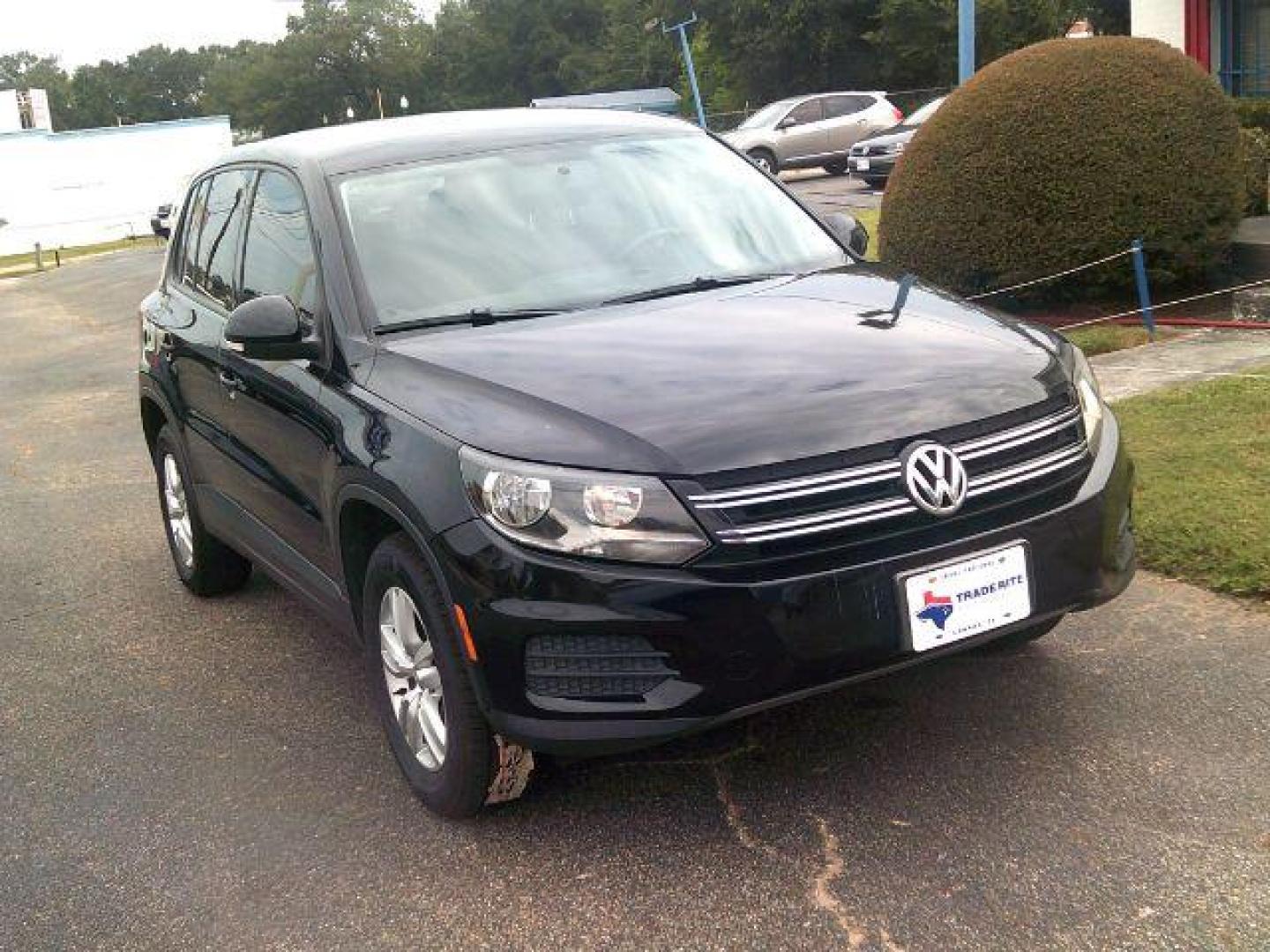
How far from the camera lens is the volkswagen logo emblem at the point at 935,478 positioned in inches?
128

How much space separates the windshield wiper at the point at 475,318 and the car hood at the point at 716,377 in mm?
66

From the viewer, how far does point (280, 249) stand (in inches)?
186

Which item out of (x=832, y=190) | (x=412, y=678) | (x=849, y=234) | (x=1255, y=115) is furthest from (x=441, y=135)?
(x=832, y=190)

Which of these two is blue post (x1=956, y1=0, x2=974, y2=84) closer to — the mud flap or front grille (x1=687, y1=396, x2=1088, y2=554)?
front grille (x1=687, y1=396, x2=1088, y2=554)

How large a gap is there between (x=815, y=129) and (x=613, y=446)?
26169mm

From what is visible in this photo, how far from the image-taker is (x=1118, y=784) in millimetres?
3637

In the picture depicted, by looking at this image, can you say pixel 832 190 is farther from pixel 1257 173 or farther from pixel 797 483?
pixel 797 483

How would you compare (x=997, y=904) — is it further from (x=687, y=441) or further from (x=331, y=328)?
(x=331, y=328)

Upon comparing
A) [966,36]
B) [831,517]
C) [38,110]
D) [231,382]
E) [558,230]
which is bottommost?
[831,517]

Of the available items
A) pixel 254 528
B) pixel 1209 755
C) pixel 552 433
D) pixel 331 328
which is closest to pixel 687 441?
pixel 552 433

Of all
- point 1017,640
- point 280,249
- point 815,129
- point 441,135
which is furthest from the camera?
point 815,129

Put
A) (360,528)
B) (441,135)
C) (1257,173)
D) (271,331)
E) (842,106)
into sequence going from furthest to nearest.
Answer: (842,106) < (1257,173) < (441,135) < (271,331) < (360,528)

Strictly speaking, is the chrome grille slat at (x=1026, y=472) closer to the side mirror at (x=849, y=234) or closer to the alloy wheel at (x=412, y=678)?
the alloy wheel at (x=412, y=678)

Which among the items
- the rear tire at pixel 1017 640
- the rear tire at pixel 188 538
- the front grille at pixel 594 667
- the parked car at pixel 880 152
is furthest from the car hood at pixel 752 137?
the front grille at pixel 594 667
